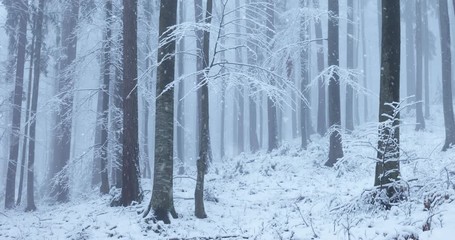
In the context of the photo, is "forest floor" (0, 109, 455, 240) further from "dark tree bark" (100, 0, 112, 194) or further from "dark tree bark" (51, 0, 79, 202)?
"dark tree bark" (51, 0, 79, 202)

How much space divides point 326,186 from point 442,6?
12.0 metres

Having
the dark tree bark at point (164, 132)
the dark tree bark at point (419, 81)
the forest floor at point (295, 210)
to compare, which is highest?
the dark tree bark at point (419, 81)

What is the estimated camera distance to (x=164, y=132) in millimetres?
9188

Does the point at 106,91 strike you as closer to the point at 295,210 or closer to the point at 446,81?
the point at 295,210

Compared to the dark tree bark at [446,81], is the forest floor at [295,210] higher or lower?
lower

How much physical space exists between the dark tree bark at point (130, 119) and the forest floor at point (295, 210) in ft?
1.91

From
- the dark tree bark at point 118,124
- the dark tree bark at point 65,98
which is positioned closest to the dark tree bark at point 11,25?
the dark tree bark at point 65,98

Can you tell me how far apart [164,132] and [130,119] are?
2.19 metres

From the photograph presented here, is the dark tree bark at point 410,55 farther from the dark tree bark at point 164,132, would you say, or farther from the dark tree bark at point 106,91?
the dark tree bark at point 164,132

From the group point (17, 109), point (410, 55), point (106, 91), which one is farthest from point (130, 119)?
point (410, 55)

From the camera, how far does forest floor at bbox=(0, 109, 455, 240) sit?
609 centimetres

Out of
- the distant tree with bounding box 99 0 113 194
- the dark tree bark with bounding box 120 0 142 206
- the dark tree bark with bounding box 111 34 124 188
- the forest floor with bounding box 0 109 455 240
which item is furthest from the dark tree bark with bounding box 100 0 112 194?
the dark tree bark with bounding box 120 0 142 206

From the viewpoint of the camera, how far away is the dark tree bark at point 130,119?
34.7 feet

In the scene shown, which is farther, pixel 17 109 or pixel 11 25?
pixel 11 25
